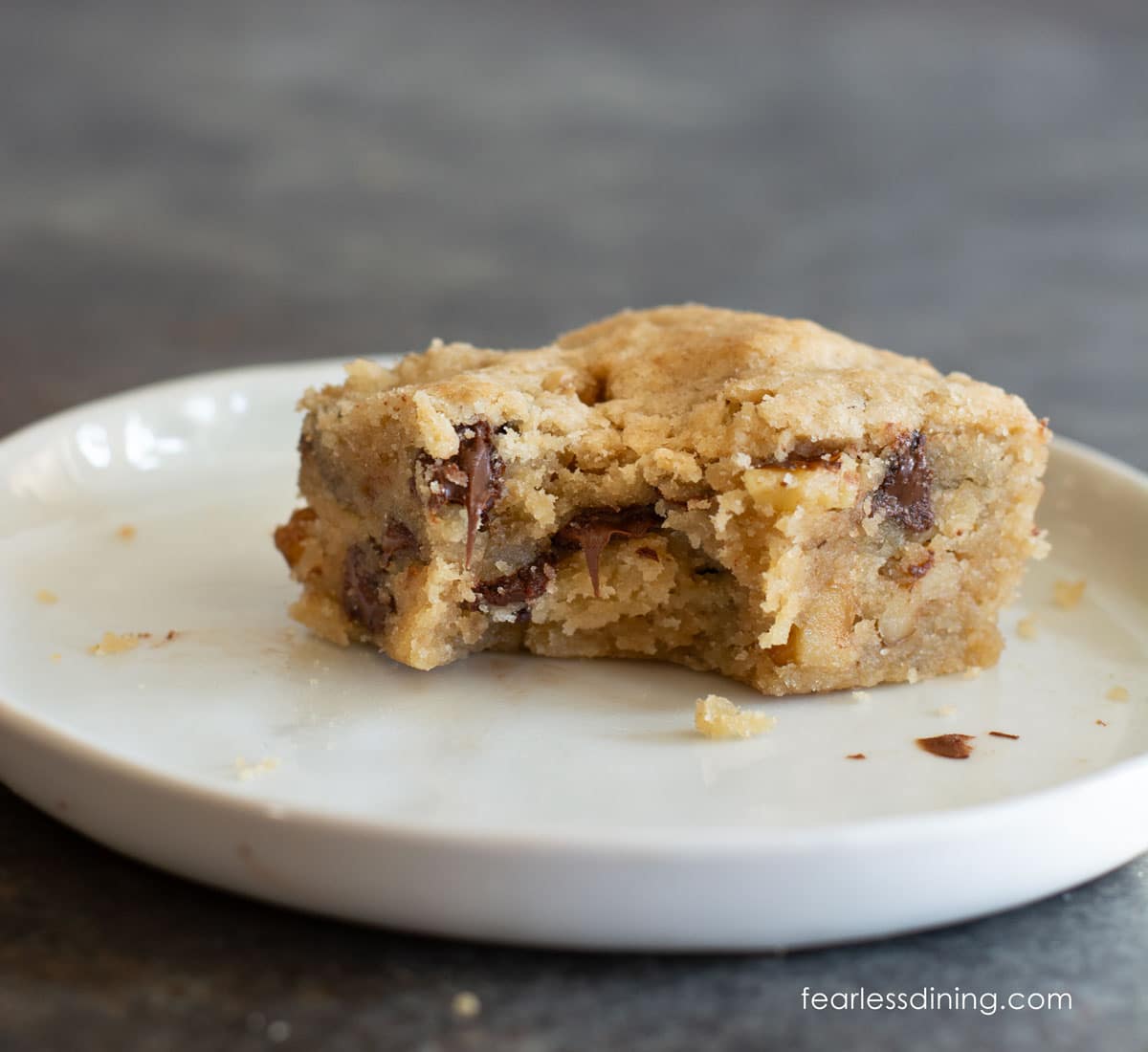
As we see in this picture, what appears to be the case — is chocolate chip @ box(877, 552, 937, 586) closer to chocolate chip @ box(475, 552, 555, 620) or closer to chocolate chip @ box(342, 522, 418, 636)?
chocolate chip @ box(475, 552, 555, 620)

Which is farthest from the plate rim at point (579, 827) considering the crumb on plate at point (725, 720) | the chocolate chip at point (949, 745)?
the crumb on plate at point (725, 720)

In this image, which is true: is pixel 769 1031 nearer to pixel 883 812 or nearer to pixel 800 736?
pixel 883 812

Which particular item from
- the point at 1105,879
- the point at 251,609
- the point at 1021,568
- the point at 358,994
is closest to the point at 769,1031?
the point at 358,994

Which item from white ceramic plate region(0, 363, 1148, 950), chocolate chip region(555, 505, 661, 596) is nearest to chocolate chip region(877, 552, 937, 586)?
white ceramic plate region(0, 363, 1148, 950)

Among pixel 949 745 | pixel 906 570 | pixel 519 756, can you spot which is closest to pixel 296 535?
pixel 519 756

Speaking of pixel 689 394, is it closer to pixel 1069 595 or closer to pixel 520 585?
pixel 520 585

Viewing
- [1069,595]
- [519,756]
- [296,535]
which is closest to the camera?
[519,756]

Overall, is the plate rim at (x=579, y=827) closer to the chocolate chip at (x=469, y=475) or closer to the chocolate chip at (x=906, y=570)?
the chocolate chip at (x=906, y=570)
